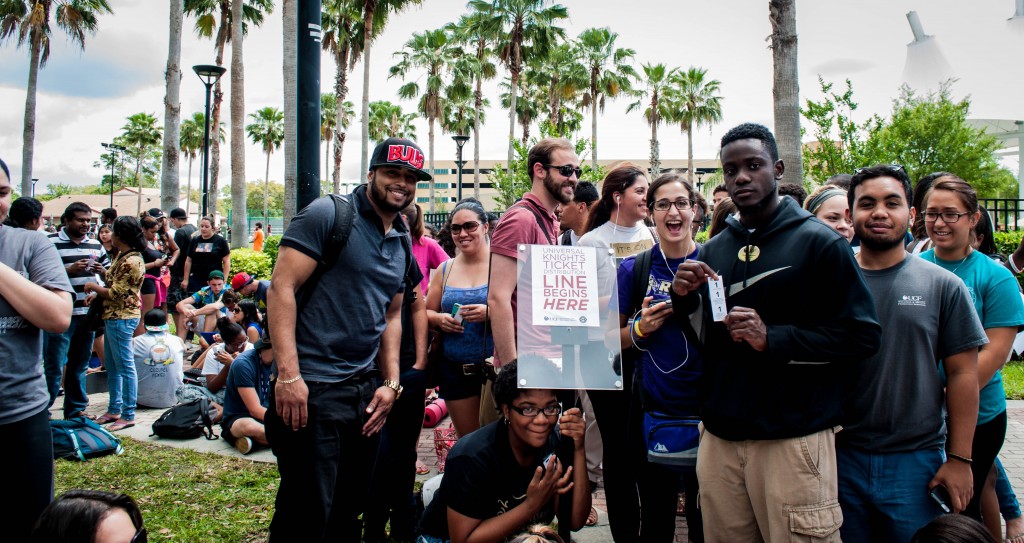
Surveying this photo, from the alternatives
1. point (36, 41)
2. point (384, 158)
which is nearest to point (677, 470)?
point (384, 158)

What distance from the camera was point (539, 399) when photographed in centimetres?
296

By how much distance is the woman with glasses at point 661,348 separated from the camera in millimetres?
3137

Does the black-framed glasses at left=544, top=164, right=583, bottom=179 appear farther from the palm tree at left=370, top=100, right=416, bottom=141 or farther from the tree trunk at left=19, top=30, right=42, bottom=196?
the palm tree at left=370, top=100, right=416, bottom=141

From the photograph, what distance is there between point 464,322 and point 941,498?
261cm

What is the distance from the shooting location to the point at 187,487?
4832 mm

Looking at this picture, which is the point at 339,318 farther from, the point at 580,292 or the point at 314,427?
the point at 580,292

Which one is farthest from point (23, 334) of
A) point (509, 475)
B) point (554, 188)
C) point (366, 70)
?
point (366, 70)

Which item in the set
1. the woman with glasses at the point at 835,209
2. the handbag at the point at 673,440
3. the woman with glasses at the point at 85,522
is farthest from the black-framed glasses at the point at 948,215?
the woman with glasses at the point at 85,522

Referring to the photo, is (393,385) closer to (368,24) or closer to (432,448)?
(432,448)

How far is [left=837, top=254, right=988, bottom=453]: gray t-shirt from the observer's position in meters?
2.46

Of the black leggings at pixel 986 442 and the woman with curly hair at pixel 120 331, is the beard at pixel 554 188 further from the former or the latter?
the woman with curly hair at pixel 120 331

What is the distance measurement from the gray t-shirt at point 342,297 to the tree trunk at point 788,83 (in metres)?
6.42

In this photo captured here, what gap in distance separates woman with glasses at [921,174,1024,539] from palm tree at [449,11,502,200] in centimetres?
2754

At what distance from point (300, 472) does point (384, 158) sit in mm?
1544
